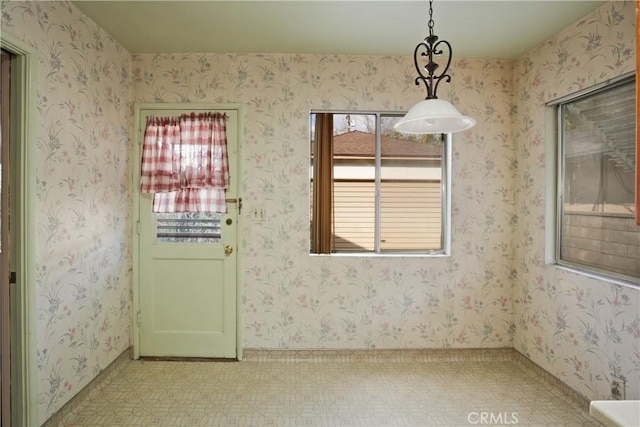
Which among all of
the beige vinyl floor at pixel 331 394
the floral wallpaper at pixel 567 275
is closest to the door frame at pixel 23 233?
the beige vinyl floor at pixel 331 394

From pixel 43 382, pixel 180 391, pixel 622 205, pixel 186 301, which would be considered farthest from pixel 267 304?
pixel 622 205

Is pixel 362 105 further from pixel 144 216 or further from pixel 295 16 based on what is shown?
pixel 144 216

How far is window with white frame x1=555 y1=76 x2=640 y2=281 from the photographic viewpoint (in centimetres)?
218

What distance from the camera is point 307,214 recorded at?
306 centimetres

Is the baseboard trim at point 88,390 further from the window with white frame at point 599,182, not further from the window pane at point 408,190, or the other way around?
the window with white frame at point 599,182

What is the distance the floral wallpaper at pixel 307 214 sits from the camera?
119 inches

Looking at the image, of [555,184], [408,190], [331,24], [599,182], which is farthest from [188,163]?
[599,182]

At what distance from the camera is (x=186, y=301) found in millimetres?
3055

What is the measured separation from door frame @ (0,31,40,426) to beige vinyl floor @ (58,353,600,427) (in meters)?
0.40

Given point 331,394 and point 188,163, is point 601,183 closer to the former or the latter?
point 331,394

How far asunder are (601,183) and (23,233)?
11.5ft

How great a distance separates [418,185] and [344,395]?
5.95 feet

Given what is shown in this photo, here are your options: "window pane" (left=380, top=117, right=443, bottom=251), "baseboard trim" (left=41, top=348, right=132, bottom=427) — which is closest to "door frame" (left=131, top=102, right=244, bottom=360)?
"baseboard trim" (left=41, top=348, right=132, bottom=427)

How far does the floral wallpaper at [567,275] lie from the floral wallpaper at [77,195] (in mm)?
3309
